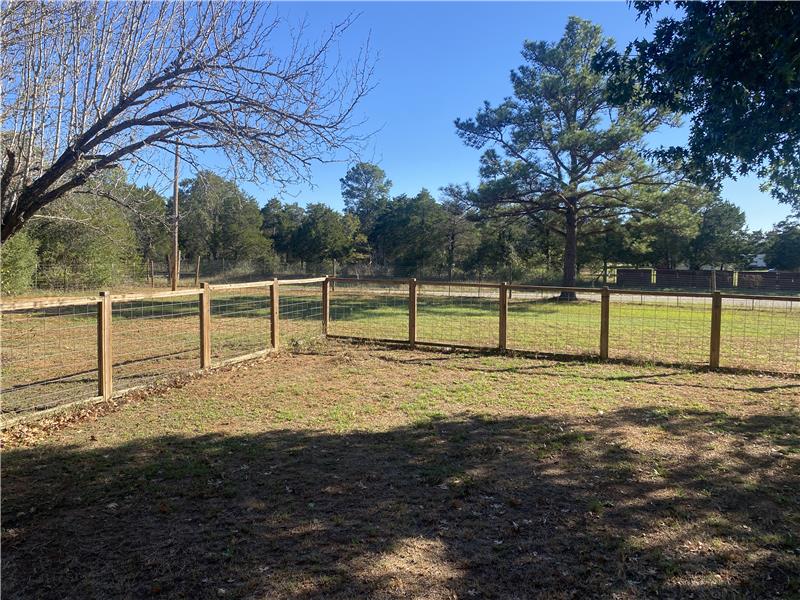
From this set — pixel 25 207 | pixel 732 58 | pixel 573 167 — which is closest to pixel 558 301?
pixel 573 167

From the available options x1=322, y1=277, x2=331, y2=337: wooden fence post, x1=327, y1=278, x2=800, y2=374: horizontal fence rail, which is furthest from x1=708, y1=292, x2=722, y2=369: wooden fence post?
x1=322, y1=277, x2=331, y2=337: wooden fence post

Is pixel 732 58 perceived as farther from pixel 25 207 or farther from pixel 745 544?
pixel 25 207

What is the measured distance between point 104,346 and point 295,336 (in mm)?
5102

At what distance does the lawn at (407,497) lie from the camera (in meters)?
2.75

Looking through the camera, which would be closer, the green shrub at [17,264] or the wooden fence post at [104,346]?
the wooden fence post at [104,346]

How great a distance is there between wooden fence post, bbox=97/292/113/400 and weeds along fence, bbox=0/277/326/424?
1cm

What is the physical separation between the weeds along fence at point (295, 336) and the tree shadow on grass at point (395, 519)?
221cm

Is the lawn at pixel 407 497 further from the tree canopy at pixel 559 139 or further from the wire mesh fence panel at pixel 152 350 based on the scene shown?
the tree canopy at pixel 559 139

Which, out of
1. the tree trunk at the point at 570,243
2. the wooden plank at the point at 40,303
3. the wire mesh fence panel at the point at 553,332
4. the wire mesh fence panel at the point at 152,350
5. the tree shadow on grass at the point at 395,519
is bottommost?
the tree shadow on grass at the point at 395,519

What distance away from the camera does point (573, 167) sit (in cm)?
2219

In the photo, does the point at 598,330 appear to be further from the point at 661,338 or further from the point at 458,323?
the point at 458,323

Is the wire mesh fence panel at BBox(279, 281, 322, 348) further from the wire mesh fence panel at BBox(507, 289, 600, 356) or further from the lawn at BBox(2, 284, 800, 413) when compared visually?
the wire mesh fence panel at BBox(507, 289, 600, 356)

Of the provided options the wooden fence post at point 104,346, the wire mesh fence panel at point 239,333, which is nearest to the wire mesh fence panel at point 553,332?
the wire mesh fence panel at point 239,333

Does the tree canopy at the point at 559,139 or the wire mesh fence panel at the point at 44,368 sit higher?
the tree canopy at the point at 559,139
